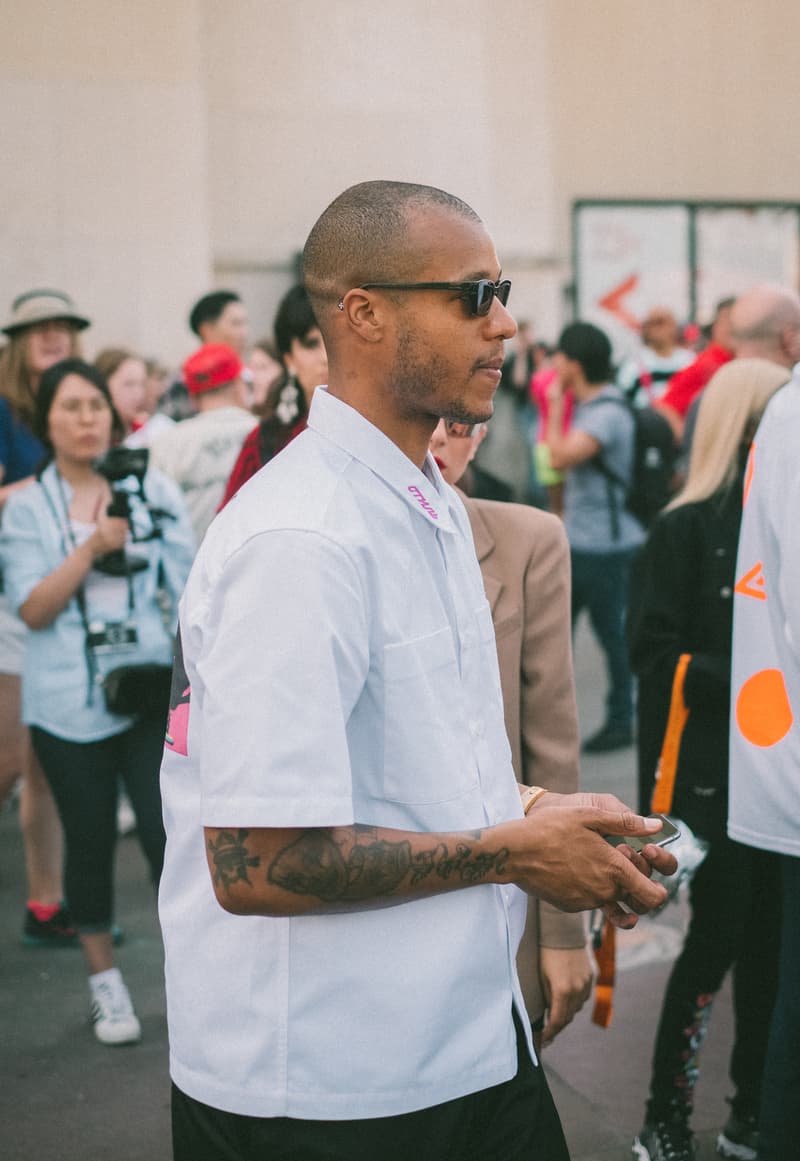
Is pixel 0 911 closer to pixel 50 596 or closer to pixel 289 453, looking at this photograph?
pixel 50 596

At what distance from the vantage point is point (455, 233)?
1.86 m

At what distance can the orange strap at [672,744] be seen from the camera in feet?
11.7

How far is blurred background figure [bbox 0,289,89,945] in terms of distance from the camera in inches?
202

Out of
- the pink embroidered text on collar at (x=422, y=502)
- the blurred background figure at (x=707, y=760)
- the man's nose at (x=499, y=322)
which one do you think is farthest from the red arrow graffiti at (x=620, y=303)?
the pink embroidered text on collar at (x=422, y=502)

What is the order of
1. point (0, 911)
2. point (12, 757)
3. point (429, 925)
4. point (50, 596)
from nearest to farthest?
point (429, 925)
point (50, 596)
point (12, 757)
point (0, 911)

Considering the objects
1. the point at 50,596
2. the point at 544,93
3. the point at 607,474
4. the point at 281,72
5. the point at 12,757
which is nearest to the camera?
the point at 50,596

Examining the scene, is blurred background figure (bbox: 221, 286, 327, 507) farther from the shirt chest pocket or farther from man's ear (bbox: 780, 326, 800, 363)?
→ the shirt chest pocket

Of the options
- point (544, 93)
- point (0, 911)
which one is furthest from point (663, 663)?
point (544, 93)

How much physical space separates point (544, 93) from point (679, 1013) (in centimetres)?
1793

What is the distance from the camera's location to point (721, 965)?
3488mm

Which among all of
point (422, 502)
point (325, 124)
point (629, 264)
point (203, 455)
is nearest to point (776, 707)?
point (422, 502)

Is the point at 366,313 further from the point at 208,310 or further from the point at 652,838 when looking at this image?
the point at 208,310

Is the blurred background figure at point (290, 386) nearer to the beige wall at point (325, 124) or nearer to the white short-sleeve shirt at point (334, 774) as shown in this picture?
the white short-sleeve shirt at point (334, 774)

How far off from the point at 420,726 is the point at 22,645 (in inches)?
144
